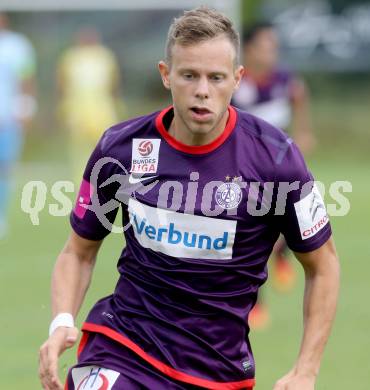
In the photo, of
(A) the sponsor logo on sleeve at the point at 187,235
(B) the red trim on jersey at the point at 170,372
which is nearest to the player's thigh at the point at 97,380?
(B) the red trim on jersey at the point at 170,372

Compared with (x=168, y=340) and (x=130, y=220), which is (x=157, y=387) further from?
(x=130, y=220)

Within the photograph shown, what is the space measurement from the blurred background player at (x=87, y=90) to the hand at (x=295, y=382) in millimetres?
17726

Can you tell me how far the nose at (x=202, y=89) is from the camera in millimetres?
4352

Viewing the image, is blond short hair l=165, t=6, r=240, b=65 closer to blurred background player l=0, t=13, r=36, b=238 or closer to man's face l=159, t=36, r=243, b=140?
man's face l=159, t=36, r=243, b=140

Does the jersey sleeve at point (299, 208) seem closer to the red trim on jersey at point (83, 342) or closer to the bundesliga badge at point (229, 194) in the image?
the bundesliga badge at point (229, 194)

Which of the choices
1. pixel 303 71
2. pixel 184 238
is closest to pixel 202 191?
pixel 184 238

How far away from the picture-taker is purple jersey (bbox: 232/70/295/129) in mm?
10328

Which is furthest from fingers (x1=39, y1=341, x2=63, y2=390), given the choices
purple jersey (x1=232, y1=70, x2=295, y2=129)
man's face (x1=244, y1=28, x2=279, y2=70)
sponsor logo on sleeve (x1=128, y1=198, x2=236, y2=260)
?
man's face (x1=244, y1=28, x2=279, y2=70)

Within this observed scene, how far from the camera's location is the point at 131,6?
922 inches

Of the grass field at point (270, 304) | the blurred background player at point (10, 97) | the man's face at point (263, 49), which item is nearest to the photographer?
the grass field at point (270, 304)

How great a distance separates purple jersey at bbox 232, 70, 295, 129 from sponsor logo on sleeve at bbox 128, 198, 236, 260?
564 cm

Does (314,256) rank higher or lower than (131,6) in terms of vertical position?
lower

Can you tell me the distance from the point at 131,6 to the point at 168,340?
64.0 feet

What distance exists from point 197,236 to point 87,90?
1822 centimetres
